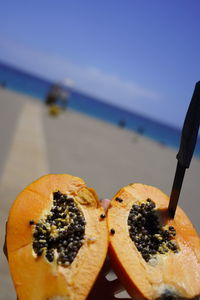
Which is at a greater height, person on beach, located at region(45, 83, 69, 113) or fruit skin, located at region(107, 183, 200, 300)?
fruit skin, located at region(107, 183, 200, 300)

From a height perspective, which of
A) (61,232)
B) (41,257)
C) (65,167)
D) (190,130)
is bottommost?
(65,167)

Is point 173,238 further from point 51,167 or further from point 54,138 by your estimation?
point 54,138

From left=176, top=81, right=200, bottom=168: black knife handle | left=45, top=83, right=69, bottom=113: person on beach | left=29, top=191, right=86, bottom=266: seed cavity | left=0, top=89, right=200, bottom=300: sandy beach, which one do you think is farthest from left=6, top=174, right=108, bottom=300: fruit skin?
left=45, top=83, right=69, bottom=113: person on beach

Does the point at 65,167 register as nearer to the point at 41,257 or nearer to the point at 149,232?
the point at 149,232

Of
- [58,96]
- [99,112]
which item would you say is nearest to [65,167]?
[58,96]

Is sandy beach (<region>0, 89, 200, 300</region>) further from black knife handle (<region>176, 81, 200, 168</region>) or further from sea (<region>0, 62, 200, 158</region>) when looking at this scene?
sea (<region>0, 62, 200, 158</region>)

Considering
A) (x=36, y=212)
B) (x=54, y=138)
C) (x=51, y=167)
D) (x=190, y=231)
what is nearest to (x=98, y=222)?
(x=36, y=212)
